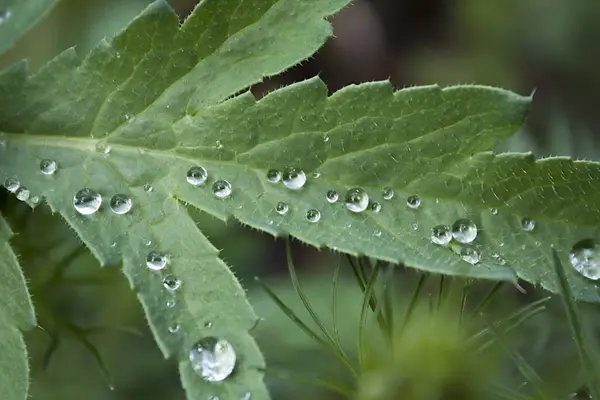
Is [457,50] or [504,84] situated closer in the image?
[504,84]

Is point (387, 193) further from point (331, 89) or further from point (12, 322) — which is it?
point (12, 322)

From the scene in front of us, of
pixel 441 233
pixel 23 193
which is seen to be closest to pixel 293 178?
pixel 441 233

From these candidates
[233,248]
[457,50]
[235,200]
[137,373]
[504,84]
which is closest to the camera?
[235,200]

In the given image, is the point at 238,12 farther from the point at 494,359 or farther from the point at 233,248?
the point at 233,248

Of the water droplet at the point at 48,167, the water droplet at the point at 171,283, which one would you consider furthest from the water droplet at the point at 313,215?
the water droplet at the point at 48,167

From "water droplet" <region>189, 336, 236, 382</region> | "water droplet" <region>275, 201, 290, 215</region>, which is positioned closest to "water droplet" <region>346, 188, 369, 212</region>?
"water droplet" <region>275, 201, 290, 215</region>

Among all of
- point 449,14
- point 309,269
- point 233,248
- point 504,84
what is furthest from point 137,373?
point 449,14
